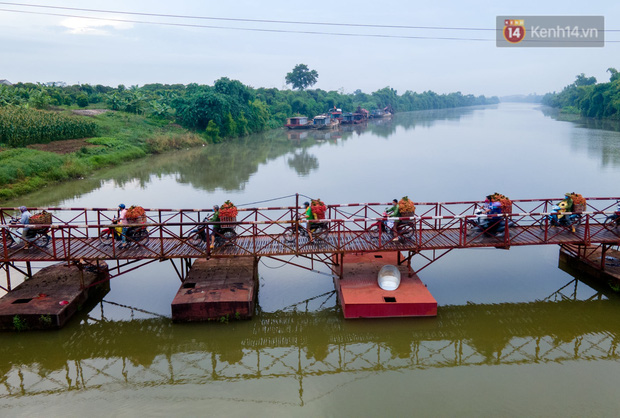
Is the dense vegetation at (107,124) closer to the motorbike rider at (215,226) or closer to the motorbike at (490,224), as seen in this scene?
the motorbike rider at (215,226)

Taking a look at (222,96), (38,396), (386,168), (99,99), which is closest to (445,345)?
(38,396)

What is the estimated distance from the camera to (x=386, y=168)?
40219mm

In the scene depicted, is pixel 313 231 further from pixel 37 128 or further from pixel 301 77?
pixel 301 77

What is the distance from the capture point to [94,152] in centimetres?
4153

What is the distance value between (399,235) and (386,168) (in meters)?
26.4

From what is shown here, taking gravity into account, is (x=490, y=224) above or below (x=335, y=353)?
above

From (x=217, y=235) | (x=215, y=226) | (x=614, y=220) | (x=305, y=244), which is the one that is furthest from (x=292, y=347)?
→ (x=614, y=220)

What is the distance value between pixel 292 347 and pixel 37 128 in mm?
38823

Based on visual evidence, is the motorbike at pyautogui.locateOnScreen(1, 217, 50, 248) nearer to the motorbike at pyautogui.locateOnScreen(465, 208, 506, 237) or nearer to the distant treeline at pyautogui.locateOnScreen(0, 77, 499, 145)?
Answer: the motorbike at pyautogui.locateOnScreen(465, 208, 506, 237)

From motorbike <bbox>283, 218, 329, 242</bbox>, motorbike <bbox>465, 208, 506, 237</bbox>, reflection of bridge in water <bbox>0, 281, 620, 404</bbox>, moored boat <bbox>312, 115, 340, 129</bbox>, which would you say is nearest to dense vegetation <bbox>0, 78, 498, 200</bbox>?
moored boat <bbox>312, 115, 340, 129</bbox>

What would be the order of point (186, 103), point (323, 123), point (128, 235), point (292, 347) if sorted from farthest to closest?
1. point (323, 123)
2. point (186, 103)
3. point (128, 235)
4. point (292, 347)

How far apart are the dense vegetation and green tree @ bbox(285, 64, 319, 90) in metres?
37.8

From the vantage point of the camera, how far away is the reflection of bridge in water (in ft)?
36.4

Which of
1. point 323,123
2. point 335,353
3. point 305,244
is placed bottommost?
point 335,353
